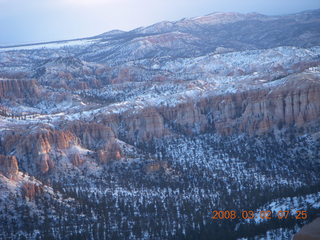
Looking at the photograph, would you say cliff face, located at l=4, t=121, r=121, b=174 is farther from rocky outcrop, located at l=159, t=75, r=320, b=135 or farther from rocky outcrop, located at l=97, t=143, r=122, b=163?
rocky outcrop, located at l=159, t=75, r=320, b=135

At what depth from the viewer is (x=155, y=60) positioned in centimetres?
15250

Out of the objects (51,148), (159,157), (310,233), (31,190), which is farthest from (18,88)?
(310,233)

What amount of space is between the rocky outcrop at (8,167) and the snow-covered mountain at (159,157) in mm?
118

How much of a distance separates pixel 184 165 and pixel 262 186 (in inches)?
499

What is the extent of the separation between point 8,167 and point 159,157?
22.8 meters

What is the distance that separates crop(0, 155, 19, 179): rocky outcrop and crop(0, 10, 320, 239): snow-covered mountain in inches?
4.7

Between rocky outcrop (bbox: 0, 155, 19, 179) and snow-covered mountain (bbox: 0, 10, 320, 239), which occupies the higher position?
rocky outcrop (bbox: 0, 155, 19, 179)

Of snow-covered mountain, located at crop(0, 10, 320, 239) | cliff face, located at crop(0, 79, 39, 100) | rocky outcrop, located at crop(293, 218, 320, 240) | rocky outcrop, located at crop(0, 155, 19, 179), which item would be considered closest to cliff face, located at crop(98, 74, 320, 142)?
snow-covered mountain, located at crop(0, 10, 320, 239)

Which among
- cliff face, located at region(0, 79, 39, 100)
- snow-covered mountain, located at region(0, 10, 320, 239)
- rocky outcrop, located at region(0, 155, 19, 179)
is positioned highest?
cliff face, located at region(0, 79, 39, 100)

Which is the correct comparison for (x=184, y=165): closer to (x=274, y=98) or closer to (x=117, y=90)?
(x=274, y=98)

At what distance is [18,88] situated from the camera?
343ft

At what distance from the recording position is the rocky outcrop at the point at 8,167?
2158 inches

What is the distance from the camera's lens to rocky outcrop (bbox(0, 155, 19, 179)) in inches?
2158

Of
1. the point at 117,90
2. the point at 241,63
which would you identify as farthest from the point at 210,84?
the point at 241,63
